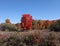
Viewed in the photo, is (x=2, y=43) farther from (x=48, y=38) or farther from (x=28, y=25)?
(x=28, y=25)

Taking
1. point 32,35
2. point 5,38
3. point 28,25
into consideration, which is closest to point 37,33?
point 32,35

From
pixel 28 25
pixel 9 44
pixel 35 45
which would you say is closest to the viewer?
pixel 35 45

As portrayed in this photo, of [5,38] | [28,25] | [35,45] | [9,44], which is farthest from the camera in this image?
[28,25]

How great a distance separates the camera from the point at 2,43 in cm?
1847

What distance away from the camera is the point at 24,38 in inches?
714

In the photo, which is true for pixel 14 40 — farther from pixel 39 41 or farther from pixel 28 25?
pixel 28 25

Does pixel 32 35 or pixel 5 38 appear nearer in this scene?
pixel 32 35

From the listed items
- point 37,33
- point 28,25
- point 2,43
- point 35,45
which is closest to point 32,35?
point 37,33

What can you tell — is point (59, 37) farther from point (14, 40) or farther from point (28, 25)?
point (28, 25)

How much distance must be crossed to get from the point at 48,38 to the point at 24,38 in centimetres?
243

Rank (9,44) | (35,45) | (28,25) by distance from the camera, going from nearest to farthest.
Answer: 1. (35,45)
2. (9,44)
3. (28,25)

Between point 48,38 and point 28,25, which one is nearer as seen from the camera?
point 48,38

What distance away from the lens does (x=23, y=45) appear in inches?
669

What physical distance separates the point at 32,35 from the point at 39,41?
1223mm
